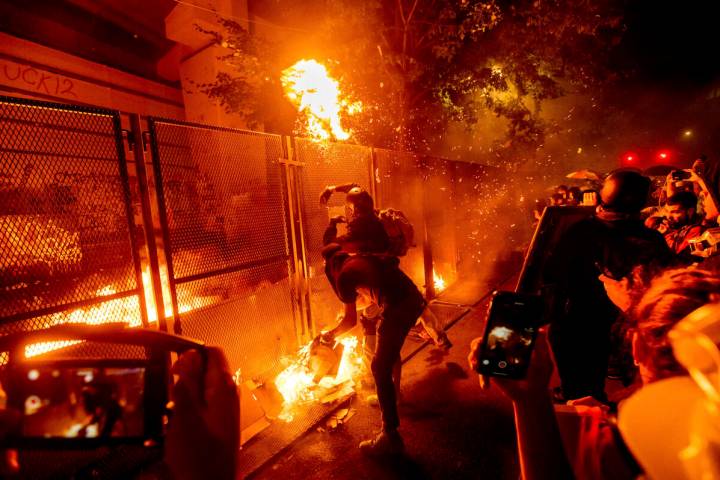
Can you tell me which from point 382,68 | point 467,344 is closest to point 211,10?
point 382,68

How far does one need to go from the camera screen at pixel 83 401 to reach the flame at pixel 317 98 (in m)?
9.99

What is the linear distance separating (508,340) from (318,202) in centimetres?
427

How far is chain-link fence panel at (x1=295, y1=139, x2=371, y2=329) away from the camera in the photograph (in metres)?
5.18

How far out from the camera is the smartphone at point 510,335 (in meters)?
1.33

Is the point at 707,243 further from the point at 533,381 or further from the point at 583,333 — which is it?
the point at 533,381

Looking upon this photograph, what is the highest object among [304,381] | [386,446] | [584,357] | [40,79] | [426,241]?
[40,79]

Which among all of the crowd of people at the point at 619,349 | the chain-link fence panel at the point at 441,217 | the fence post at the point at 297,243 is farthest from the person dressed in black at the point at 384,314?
the chain-link fence panel at the point at 441,217

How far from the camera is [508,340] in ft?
4.54

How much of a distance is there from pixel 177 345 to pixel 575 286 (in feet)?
10.1

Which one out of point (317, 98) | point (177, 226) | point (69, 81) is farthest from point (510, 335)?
point (69, 81)

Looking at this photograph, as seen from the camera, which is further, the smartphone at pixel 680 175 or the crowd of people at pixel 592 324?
the smartphone at pixel 680 175

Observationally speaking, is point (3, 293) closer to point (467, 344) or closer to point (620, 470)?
point (620, 470)

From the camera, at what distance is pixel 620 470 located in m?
1.17

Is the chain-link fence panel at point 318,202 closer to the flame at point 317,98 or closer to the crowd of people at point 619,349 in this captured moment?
the crowd of people at point 619,349
